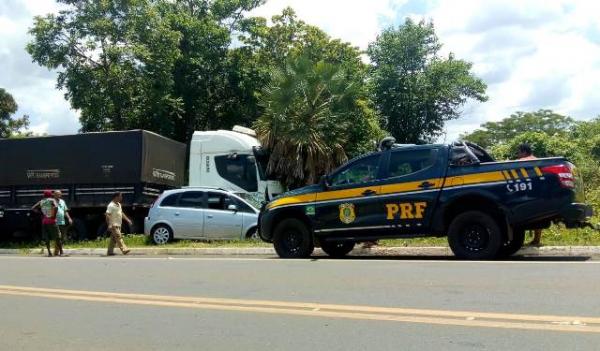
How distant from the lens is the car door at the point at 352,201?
36.1ft

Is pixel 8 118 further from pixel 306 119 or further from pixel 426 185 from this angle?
pixel 426 185

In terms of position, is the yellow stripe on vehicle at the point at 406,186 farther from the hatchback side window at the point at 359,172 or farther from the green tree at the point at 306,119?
the green tree at the point at 306,119

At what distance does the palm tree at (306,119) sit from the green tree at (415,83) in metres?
9.77

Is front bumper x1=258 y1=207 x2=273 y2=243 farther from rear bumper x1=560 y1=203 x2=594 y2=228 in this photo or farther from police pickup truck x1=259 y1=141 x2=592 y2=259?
rear bumper x1=560 y1=203 x2=594 y2=228

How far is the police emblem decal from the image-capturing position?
440 inches

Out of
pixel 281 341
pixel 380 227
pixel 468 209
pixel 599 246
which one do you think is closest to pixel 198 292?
pixel 281 341

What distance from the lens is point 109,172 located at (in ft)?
60.6

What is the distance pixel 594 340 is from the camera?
5098mm

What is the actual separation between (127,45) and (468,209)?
20108 mm

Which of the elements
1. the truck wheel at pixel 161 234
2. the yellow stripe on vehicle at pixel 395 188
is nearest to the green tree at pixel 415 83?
the truck wheel at pixel 161 234

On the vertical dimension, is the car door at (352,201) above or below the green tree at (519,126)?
below

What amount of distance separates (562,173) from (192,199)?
974 centimetres

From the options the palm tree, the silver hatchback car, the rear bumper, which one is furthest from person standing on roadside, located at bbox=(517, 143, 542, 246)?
the palm tree

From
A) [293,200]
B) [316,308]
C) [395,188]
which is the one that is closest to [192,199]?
[293,200]
